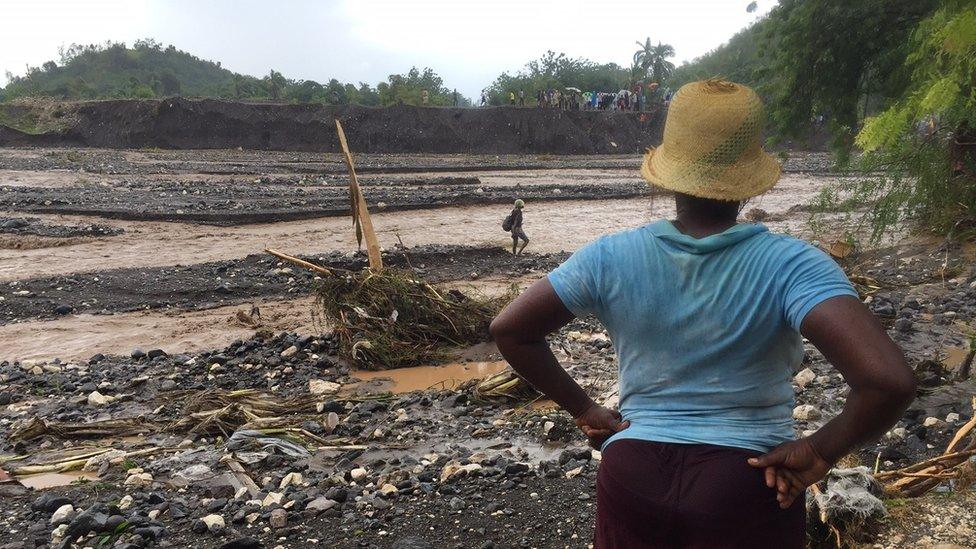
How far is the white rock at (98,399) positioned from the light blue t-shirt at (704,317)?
19.3 feet

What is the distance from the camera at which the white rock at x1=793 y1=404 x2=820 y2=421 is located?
200 inches

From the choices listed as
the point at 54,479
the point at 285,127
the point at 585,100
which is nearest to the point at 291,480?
the point at 54,479

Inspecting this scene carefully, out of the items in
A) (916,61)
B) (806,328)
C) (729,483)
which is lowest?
(729,483)

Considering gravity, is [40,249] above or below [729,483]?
below

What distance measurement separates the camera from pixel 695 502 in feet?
5.06

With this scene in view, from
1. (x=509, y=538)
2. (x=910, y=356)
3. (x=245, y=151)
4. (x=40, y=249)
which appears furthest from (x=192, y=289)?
(x=245, y=151)

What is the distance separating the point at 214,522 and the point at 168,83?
56.3 meters

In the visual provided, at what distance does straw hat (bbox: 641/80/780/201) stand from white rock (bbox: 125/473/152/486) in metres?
3.82

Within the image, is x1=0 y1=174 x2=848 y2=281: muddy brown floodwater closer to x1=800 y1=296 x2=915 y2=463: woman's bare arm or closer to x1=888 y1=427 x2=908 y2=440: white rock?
x1=888 y1=427 x2=908 y2=440: white rock

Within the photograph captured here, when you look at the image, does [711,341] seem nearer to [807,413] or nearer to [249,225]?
[807,413]

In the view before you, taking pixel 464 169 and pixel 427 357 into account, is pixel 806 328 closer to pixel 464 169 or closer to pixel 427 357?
pixel 427 357

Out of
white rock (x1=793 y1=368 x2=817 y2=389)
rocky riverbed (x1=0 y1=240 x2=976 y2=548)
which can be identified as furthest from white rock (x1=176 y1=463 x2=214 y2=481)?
white rock (x1=793 y1=368 x2=817 y2=389)

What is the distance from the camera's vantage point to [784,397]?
1.68 meters

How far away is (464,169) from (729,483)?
2641 centimetres
